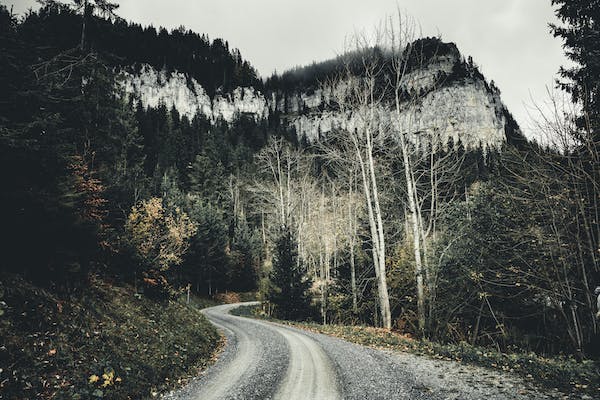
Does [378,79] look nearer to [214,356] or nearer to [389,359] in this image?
[389,359]

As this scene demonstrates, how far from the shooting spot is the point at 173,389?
6.75 meters

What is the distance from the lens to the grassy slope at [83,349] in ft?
16.9

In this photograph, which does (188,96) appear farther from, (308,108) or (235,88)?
(308,108)

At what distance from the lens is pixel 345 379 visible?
6.64 meters

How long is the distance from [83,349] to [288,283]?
14603mm

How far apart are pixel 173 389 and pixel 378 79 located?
1400cm

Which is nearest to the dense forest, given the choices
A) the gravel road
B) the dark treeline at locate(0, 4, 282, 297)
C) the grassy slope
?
the dark treeline at locate(0, 4, 282, 297)

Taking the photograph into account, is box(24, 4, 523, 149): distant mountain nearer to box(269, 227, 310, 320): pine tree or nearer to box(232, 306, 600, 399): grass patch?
box(269, 227, 310, 320): pine tree

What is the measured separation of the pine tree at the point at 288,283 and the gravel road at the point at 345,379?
1061 centimetres

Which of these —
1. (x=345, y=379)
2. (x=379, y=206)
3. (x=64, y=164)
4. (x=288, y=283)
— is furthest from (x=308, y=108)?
(x=345, y=379)

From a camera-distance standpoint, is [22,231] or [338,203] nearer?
[22,231]

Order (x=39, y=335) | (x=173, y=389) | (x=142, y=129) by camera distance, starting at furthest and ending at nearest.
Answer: (x=142, y=129) → (x=173, y=389) → (x=39, y=335)

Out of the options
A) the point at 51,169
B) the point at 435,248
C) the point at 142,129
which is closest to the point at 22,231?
the point at 51,169

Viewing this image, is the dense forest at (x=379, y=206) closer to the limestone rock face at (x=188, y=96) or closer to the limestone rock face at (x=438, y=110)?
the limestone rock face at (x=438, y=110)
